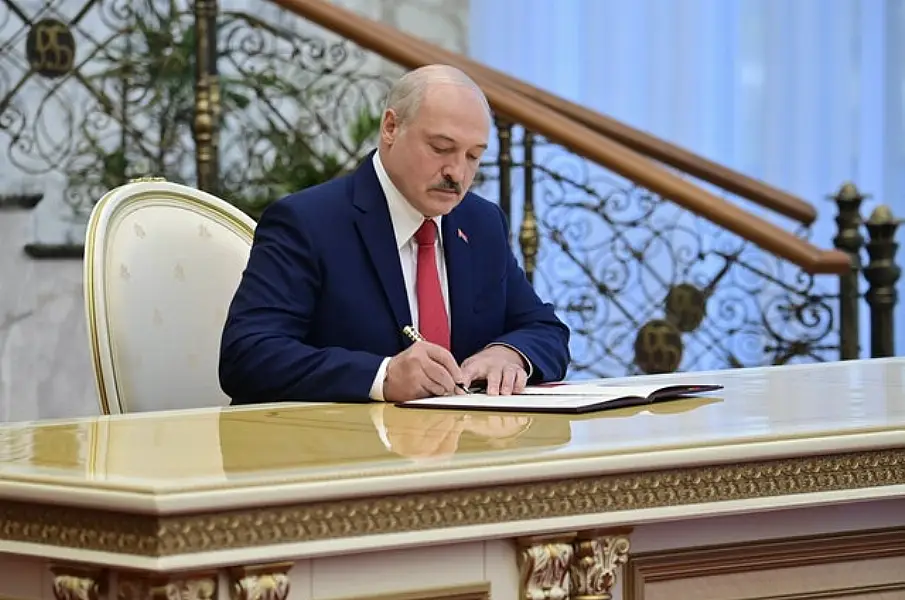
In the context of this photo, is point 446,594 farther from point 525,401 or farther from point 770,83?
point 770,83

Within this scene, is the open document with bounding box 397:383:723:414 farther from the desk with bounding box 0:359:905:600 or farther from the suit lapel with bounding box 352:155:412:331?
the suit lapel with bounding box 352:155:412:331

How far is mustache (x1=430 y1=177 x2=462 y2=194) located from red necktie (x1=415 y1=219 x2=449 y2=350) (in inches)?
4.9

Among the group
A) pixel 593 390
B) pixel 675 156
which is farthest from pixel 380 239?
pixel 675 156

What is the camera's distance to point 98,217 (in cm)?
307

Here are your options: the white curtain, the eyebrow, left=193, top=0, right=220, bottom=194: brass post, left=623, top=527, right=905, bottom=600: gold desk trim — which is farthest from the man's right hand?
the white curtain

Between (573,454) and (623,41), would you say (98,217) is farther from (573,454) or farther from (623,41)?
(623,41)

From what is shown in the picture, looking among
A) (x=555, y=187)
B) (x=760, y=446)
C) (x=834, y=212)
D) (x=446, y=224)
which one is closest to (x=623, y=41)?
(x=555, y=187)

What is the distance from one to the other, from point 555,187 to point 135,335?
534 cm

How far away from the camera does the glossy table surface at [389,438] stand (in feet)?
5.89

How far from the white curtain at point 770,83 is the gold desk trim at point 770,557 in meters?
5.84

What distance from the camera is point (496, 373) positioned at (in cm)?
274

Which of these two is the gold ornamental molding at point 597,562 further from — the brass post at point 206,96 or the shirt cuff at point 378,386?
the brass post at point 206,96

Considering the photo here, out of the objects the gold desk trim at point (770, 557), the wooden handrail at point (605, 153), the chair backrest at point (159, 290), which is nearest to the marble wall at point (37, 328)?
the wooden handrail at point (605, 153)

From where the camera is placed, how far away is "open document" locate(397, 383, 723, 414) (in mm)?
2404
